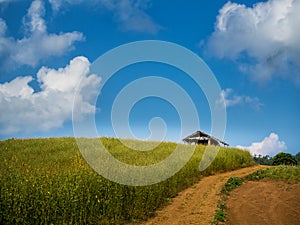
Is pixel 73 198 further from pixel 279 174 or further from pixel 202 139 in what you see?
pixel 202 139

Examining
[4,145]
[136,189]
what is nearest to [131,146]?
[4,145]

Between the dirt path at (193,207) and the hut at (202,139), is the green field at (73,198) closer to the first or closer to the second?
the dirt path at (193,207)

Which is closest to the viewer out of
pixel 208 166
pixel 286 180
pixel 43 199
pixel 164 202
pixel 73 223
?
pixel 43 199

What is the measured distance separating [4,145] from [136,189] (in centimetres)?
1585

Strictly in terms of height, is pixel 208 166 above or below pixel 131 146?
below

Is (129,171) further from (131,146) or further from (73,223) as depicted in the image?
(131,146)

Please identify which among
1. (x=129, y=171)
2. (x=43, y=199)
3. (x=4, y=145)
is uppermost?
(x=4, y=145)

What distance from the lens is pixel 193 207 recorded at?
42.8 ft

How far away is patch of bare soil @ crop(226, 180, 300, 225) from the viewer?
→ 11406 millimetres

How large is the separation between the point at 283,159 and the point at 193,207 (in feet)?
72.7

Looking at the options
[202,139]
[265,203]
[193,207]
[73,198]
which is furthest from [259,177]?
[202,139]

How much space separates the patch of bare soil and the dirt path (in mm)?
774

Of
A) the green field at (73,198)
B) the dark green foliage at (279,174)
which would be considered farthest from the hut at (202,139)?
the green field at (73,198)

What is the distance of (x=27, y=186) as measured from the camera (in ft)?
29.9
